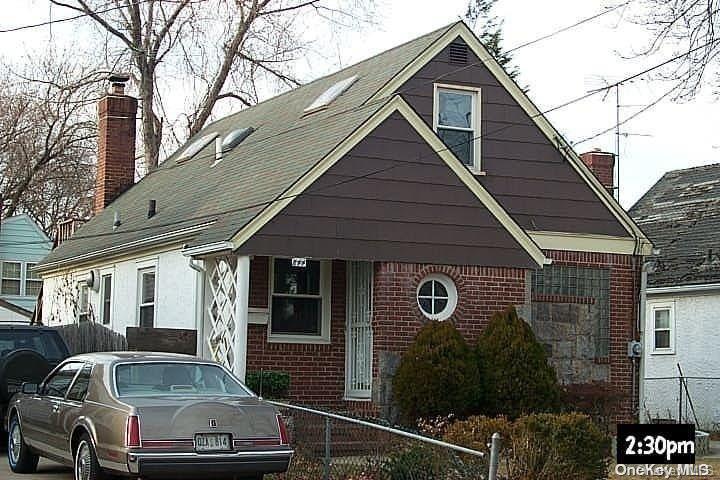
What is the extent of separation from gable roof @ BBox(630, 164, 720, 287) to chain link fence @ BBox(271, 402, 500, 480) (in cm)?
1359

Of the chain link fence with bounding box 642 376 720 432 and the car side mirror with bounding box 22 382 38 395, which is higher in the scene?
the car side mirror with bounding box 22 382 38 395

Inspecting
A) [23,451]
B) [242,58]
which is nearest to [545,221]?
[23,451]

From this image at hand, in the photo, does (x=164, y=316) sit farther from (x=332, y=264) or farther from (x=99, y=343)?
(x=332, y=264)

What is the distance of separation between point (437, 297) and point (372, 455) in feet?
20.9

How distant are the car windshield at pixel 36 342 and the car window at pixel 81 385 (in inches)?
188

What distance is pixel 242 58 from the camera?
3775 centimetres

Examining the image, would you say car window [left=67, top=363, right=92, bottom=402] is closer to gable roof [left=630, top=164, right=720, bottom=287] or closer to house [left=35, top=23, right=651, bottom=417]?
house [left=35, top=23, right=651, bottom=417]

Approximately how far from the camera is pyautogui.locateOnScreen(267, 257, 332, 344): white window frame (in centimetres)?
1977

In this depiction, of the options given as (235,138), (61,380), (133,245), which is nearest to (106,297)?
(133,245)

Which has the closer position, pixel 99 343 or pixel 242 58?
pixel 99 343

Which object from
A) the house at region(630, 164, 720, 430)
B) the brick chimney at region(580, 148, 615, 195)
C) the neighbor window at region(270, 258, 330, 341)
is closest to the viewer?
the neighbor window at region(270, 258, 330, 341)

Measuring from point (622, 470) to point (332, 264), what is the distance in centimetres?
784

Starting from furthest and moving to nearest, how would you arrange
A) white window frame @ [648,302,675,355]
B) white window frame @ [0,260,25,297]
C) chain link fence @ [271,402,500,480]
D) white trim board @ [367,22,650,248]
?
white window frame @ [0,260,25,297]
white window frame @ [648,302,675,355]
white trim board @ [367,22,650,248]
chain link fence @ [271,402,500,480]

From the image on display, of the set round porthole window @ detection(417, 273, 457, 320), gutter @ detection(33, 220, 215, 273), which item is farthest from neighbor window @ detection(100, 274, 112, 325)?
round porthole window @ detection(417, 273, 457, 320)
